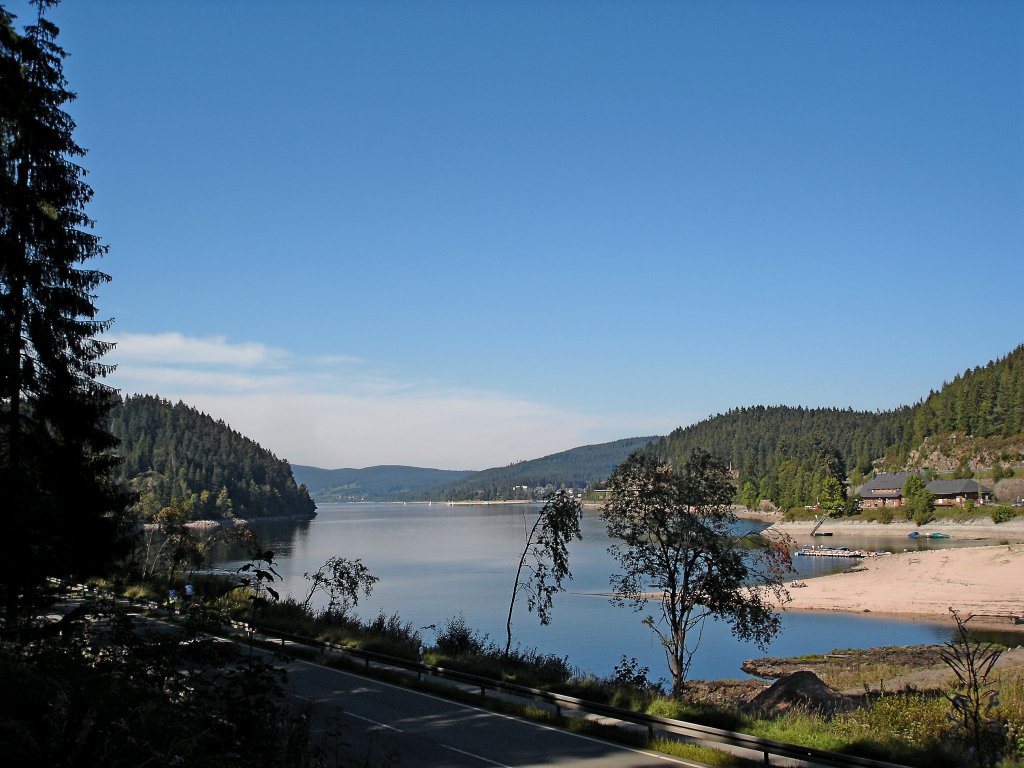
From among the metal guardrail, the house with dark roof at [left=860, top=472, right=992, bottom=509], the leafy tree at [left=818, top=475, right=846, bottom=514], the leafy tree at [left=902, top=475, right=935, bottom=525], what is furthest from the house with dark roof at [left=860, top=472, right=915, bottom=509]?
the metal guardrail

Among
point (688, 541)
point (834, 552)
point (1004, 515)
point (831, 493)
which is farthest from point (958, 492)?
point (688, 541)

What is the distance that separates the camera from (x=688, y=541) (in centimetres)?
2662

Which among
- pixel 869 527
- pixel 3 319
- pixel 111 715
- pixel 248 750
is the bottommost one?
pixel 869 527

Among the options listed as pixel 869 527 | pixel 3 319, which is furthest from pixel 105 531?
pixel 869 527

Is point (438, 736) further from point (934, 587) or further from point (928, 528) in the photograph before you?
point (928, 528)

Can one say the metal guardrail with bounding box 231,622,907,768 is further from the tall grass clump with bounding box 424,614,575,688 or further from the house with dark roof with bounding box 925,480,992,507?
the house with dark roof with bounding box 925,480,992,507

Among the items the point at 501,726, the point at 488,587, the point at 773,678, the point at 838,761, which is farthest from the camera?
the point at 488,587

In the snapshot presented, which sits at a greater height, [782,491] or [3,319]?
[3,319]

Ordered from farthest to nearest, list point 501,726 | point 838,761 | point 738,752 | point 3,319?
point 3,319, point 501,726, point 738,752, point 838,761

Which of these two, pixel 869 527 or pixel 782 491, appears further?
pixel 782 491

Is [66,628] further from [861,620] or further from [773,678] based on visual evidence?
[861,620]

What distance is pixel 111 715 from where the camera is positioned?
605 centimetres

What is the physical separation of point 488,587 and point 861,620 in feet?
98.2

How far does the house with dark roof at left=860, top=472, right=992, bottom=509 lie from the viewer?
14062cm
